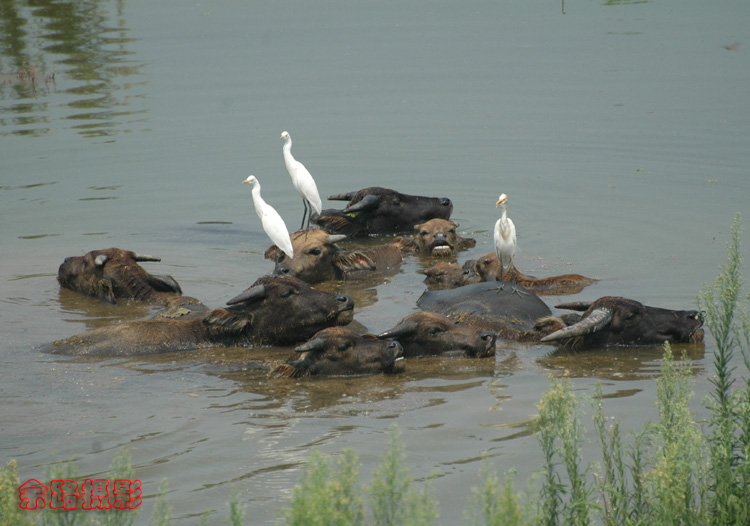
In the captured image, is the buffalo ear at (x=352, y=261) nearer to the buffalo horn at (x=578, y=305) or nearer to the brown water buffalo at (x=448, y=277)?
the brown water buffalo at (x=448, y=277)

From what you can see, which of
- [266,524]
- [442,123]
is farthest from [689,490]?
[442,123]

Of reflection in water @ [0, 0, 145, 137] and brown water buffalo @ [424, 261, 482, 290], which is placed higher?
reflection in water @ [0, 0, 145, 137]

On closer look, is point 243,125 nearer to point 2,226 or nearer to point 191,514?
point 2,226

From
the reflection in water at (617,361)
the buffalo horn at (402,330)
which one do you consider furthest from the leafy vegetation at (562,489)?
the buffalo horn at (402,330)

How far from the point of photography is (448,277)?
39.1 ft

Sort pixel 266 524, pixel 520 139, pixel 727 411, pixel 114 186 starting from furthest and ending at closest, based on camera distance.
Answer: pixel 520 139 < pixel 114 186 < pixel 266 524 < pixel 727 411

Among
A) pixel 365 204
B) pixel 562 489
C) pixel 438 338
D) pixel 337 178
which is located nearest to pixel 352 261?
pixel 365 204

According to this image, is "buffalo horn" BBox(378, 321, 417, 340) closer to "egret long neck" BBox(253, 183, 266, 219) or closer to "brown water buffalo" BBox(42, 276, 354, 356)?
"brown water buffalo" BBox(42, 276, 354, 356)

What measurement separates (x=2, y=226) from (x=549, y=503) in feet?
42.9

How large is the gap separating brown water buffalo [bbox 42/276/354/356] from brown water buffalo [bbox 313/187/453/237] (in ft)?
18.6

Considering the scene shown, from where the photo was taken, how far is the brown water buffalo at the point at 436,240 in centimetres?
1365

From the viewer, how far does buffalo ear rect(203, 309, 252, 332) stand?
9.52m

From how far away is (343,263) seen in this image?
41.9 feet

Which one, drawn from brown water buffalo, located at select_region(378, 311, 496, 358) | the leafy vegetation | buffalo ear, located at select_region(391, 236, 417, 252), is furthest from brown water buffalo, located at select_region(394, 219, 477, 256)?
the leafy vegetation
